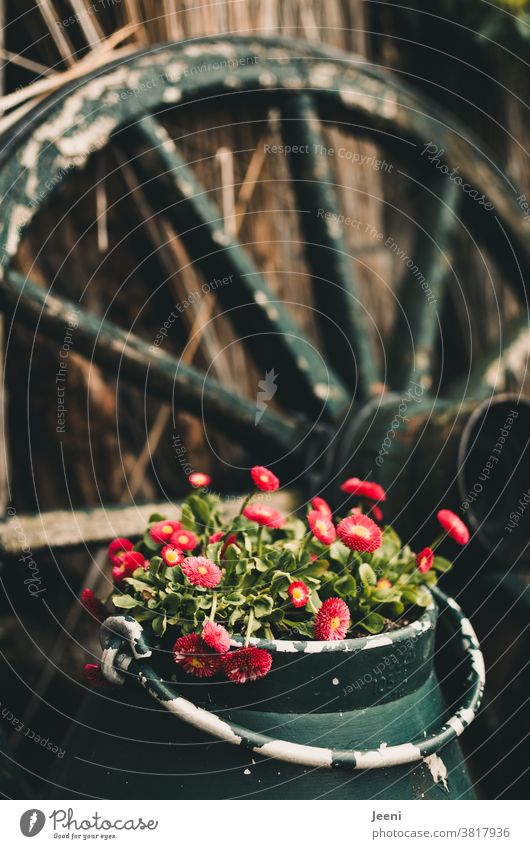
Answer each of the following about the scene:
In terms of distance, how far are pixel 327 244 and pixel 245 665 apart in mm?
1136

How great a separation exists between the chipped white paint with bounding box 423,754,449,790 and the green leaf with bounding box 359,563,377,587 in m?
0.21

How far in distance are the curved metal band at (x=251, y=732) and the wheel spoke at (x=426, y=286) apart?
1018 millimetres

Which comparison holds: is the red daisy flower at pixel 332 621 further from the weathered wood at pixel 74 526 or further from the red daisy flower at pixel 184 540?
the weathered wood at pixel 74 526

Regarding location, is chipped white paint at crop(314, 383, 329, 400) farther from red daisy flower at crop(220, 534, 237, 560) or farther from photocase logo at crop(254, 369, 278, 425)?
red daisy flower at crop(220, 534, 237, 560)

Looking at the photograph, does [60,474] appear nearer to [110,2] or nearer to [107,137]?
[107,137]

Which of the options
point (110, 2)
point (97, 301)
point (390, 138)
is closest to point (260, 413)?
point (97, 301)

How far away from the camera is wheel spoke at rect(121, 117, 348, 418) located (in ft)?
5.16

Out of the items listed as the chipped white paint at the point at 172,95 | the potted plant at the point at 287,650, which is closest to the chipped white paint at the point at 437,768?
the potted plant at the point at 287,650

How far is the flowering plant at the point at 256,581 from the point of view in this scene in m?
0.90

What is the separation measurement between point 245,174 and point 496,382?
2.68ft

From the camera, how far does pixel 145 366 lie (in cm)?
146

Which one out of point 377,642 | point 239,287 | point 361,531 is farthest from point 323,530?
point 239,287

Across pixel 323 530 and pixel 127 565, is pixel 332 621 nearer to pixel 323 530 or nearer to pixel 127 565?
pixel 323 530
